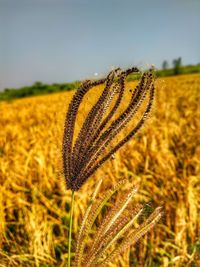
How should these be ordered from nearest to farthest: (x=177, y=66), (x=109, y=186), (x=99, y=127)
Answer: (x=99, y=127) → (x=109, y=186) → (x=177, y=66)

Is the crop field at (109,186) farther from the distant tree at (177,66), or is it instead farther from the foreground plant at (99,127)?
the distant tree at (177,66)

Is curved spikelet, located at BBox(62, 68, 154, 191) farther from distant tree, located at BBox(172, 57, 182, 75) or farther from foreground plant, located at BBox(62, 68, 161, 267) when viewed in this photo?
distant tree, located at BBox(172, 57, 182, 75)

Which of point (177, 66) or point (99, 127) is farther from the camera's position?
point (177, 66)

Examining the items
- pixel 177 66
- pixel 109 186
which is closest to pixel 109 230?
pixel 109 186

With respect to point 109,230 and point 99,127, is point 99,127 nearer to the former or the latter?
point 99,127

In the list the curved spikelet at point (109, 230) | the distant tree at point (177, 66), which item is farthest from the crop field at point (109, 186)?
the distant tree at point (177, 66)

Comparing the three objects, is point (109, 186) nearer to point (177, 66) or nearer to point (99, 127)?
point (99, 127)

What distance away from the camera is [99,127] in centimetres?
104

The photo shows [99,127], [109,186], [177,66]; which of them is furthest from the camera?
[177,66]

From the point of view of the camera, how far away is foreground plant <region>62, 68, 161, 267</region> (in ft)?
3.36

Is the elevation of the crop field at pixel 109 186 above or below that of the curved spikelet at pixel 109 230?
below

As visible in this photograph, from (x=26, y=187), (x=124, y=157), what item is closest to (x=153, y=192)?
(x=124, y=157)

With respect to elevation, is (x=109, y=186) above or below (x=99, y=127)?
below

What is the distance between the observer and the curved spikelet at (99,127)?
3.37 feet
